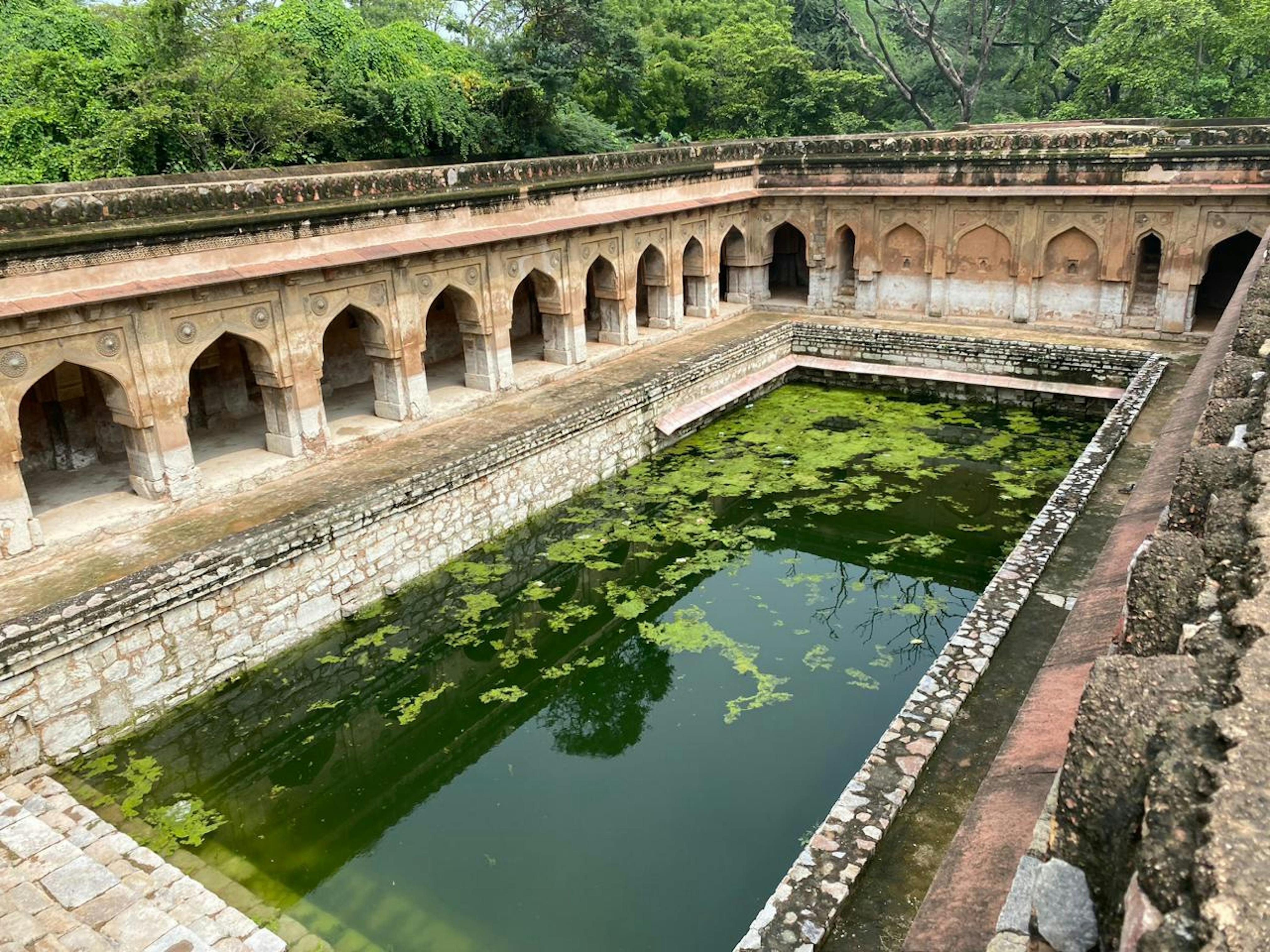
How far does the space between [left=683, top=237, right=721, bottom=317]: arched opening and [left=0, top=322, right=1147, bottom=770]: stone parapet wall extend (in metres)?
4.36

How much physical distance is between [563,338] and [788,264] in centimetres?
717

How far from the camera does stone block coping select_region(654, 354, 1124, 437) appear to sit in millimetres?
11297

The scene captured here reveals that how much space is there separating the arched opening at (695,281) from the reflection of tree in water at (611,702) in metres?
8.03

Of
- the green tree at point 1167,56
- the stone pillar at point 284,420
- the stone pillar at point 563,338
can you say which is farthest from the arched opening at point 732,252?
the green tree at point 1167,56

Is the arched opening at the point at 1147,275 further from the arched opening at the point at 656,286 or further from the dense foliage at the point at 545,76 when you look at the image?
the arched opening at the point at 656,286

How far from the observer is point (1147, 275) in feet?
45.2

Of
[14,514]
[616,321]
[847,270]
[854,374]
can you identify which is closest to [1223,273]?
[847,270]

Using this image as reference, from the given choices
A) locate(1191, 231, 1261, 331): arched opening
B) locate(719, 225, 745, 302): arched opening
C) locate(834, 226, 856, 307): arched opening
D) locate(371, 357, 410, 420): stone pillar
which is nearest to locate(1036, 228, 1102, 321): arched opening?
locate(1191, 231, 1261, 331): arched opening

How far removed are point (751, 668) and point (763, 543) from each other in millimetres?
2114

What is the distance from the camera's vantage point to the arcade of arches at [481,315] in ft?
25.8

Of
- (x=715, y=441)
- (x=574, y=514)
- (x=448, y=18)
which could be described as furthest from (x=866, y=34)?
Answer: (x=574, y=514)

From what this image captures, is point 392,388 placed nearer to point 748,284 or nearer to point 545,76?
point 748,284

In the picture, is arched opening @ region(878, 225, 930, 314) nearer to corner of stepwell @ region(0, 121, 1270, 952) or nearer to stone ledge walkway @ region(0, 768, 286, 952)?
corner of stepwell @ region(0, 121, 1270, 952)

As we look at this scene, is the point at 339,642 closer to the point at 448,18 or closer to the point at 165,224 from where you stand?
the point at 165,224
